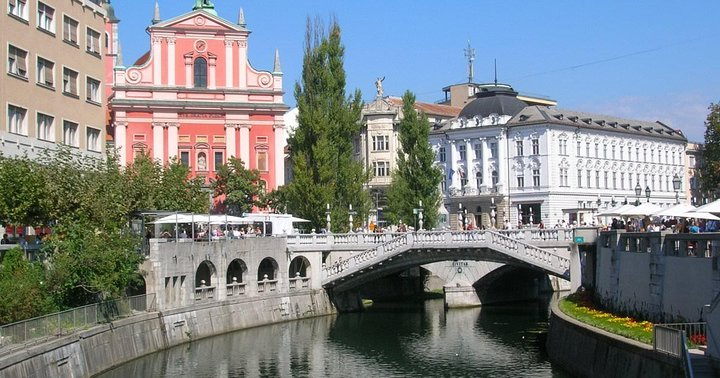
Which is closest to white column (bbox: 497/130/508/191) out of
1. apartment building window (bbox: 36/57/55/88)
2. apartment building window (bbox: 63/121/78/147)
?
apartment building window (bbox: 63/121/78/147)

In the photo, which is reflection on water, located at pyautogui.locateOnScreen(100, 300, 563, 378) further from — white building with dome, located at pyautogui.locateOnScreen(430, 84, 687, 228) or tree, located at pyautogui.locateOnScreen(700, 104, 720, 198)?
white building with dome, located at pyautogui.locateOnScreen(430, 84, 687, 228)

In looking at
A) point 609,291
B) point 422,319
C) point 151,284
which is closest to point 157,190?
point 151,284

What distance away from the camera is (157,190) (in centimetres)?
6744

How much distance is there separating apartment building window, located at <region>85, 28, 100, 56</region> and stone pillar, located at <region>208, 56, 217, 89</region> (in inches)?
1300

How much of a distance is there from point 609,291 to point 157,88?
57.0m

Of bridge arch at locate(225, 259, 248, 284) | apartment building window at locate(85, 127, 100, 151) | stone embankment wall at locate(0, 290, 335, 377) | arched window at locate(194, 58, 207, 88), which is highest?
arched window at locate(194, 58, 207, 88)

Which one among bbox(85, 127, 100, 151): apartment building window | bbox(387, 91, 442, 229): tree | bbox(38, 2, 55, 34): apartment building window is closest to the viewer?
bbox(38, 2, 55, 34): apartment building window

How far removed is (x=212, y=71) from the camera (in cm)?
9888

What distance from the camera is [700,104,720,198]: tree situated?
3881 inches

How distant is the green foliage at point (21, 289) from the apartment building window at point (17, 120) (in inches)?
395

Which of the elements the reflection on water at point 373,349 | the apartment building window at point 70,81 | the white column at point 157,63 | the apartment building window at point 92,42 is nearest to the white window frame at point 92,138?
the apartment building window at point 70,81

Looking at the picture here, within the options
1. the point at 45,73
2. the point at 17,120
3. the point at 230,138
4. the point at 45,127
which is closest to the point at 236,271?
the point at 45,127

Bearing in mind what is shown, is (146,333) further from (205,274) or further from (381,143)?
(381,143)

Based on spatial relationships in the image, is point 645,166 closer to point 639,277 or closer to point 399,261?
point 399,261
